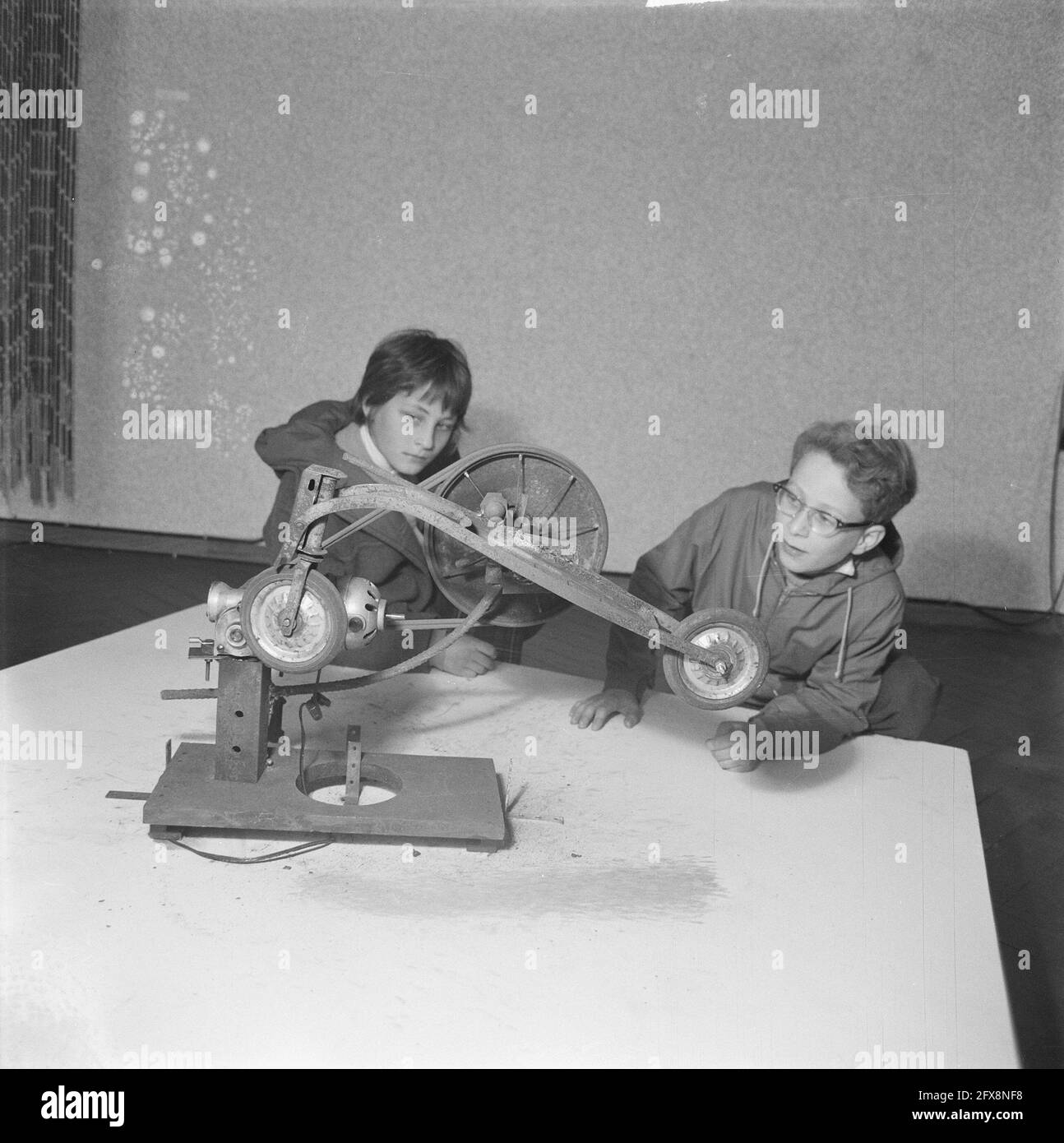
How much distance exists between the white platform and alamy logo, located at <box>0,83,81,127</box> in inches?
112

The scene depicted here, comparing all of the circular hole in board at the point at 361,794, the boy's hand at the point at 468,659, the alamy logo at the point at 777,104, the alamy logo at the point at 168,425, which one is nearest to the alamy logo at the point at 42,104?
the alamy logo at the point at 168,425

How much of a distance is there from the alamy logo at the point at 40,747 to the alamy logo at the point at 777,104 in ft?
9.84

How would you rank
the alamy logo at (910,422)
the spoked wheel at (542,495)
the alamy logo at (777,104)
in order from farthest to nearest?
the alamy logo at (910,422) → the alamy logo at (777,104) → the spoked wheel at (542,495)

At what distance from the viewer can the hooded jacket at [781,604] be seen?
1464 millimetres

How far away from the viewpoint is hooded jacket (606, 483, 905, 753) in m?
1.46

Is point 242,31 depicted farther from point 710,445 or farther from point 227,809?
point 227,809

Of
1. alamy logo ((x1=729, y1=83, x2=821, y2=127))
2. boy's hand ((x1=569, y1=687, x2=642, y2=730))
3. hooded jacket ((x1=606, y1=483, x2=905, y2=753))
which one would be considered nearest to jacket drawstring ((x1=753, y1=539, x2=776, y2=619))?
hooded jacket ((x1=606, y1=483, x2=905, y2=753))

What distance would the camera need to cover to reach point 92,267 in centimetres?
377

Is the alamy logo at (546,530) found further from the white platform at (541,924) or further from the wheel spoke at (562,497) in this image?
the white platform at (541,924)

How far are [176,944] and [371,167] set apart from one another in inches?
124

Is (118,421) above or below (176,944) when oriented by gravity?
above

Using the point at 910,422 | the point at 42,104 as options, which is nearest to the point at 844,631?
the point at 910,422
